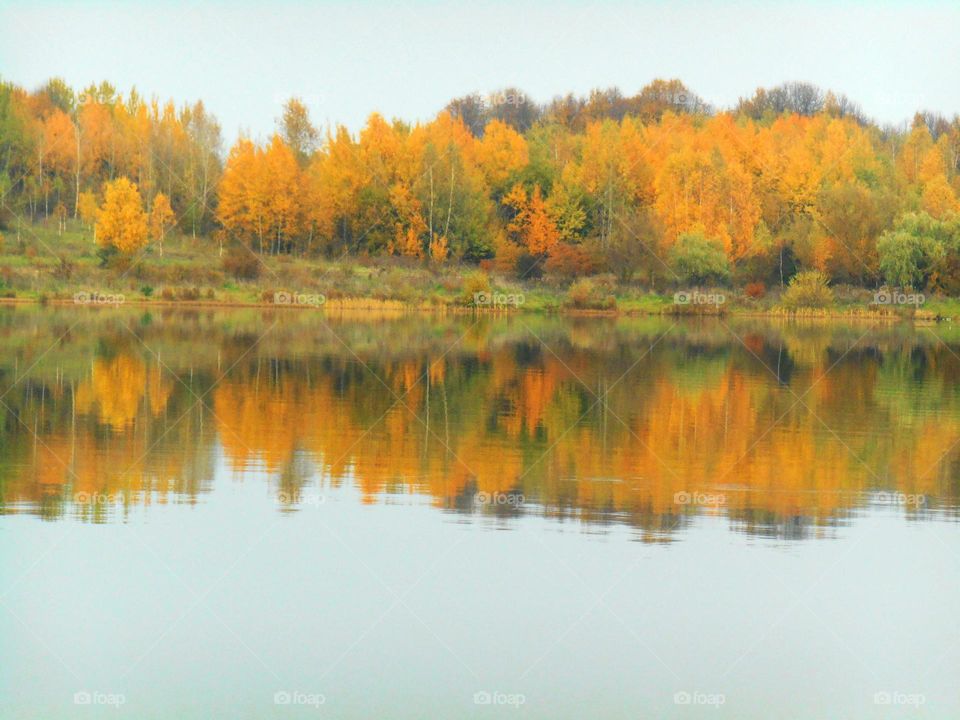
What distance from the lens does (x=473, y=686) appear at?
24.8ft

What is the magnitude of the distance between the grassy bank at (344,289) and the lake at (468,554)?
113ft

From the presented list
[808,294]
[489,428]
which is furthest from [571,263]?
[489,428]

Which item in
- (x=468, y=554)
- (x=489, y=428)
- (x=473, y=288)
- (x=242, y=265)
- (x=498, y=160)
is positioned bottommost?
(x=468, y=554)

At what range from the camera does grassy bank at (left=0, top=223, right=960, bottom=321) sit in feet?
176

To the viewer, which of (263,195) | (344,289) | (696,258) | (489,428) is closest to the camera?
(489,428)

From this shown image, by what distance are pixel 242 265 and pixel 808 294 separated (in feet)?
84.6

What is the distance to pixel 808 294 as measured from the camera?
5691cm

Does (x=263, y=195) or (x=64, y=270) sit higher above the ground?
(x=263, y=195)

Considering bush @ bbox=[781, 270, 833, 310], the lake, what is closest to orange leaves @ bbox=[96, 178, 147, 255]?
bush @ bbox=[781, 270, 833, 310]

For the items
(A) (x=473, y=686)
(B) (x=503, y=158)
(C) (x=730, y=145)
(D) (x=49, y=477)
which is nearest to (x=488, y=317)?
(B) (x=503, y=158)

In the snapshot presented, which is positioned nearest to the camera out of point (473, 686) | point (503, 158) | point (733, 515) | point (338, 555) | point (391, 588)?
point (473, 686)

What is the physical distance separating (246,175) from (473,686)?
60.3 metres

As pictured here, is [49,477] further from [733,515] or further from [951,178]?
[951,178]

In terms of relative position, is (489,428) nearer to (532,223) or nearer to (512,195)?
(532,223)
